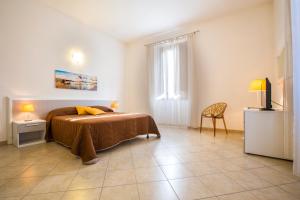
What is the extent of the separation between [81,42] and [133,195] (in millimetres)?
4412

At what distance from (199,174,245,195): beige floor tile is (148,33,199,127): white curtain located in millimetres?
2936

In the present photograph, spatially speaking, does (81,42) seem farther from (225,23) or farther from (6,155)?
(225,23)

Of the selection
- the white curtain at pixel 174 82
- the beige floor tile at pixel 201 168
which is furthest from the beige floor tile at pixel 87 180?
the white curtain at pixel 174 82

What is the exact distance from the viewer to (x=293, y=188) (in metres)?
1.51

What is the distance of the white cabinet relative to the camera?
2.21m

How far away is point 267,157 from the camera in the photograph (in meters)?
2.33

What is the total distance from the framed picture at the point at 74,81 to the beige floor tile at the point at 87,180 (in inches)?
113

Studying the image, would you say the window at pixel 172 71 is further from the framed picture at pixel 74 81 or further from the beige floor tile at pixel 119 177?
the beige floor tile at pixel 119 177

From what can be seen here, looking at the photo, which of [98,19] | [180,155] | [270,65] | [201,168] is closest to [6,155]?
[180,155]

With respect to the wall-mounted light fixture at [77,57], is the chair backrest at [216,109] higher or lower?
lower

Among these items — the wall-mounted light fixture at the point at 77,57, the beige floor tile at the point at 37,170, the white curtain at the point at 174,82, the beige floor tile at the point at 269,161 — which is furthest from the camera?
the white curtain at the point at 174,82

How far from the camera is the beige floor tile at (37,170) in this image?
1851 mm

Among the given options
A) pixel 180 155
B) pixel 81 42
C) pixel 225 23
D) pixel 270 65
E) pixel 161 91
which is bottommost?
pixel 180 155

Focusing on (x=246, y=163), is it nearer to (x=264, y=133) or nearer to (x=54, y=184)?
(x=264, y=133)
